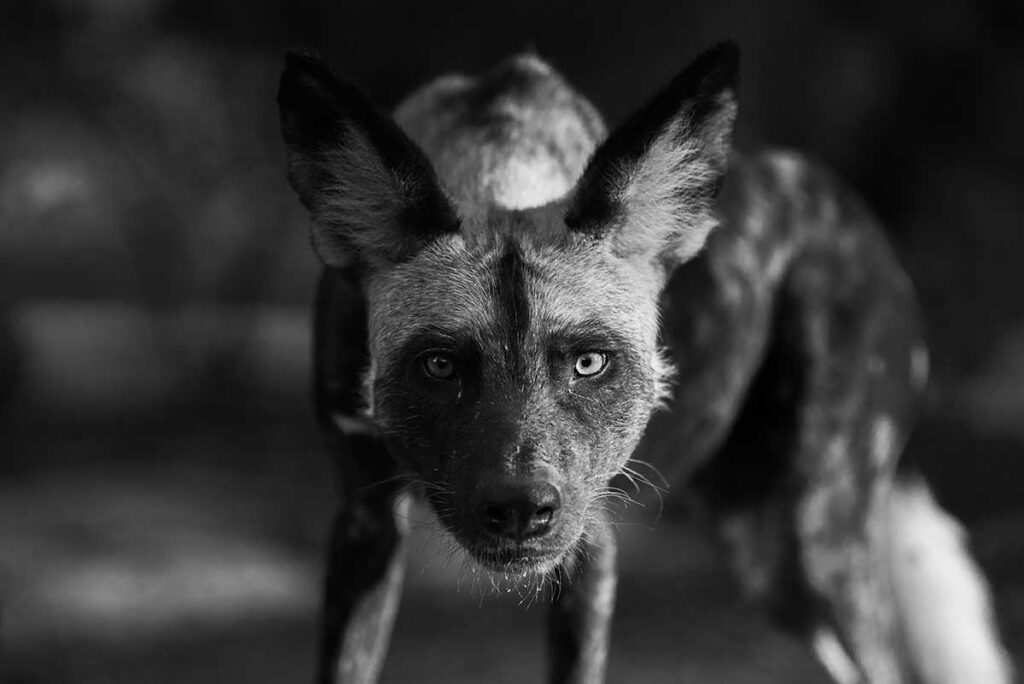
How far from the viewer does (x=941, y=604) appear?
3855 millimetres

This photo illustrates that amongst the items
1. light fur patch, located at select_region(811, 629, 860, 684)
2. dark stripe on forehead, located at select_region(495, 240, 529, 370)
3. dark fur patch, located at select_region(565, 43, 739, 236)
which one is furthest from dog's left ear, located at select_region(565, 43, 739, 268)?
light fur patch, located at select_region(811, 629, 860, 684)

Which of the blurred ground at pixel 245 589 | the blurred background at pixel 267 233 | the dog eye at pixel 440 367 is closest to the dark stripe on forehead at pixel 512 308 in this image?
the dog eye at pixel 440 367

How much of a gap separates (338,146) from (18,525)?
392 centimetres

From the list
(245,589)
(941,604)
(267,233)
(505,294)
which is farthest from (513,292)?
(267,233)

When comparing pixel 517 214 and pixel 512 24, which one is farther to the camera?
pixel 512 24

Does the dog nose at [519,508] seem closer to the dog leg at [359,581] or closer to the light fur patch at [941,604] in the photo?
the dog leg at [359,581]

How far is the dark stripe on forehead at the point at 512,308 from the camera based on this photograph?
245 cm

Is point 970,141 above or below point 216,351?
above

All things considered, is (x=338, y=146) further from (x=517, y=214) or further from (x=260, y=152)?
(x=260, y=152)

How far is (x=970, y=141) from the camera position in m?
6.73

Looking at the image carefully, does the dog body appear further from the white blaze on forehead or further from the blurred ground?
the blurred ground

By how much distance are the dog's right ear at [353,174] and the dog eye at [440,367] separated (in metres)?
0.27

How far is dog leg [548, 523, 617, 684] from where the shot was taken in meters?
3.09

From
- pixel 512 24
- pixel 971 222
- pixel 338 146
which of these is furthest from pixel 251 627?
pixel 971 222
